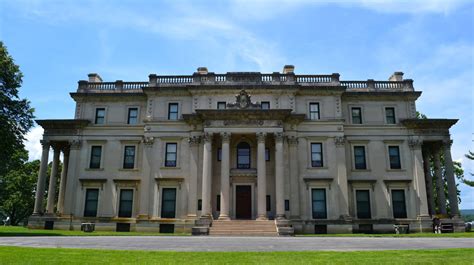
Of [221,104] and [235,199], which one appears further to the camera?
[221,104]

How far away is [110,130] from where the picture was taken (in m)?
37.8

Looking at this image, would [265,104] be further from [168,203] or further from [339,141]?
[168,203]

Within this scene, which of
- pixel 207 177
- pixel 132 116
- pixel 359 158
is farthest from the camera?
pixel 132 116

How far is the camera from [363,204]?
3591 cm

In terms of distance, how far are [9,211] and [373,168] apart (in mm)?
60550

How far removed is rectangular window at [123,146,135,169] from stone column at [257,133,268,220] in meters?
13.0

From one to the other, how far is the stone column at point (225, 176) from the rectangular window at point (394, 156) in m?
16.4

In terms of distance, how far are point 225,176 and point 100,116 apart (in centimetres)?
1538

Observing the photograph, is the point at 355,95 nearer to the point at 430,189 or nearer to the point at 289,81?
the point at 289,81

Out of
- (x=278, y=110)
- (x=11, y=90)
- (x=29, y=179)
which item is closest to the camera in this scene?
(x=11, y=90)

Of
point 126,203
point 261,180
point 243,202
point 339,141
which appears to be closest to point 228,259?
point 261,180

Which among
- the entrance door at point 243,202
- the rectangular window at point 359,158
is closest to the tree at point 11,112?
the entrance door at point 243,202

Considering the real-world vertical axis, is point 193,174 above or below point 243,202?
above

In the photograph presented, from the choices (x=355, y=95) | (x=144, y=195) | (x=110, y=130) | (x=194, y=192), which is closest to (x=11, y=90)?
(x=110, y=130)
